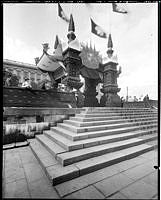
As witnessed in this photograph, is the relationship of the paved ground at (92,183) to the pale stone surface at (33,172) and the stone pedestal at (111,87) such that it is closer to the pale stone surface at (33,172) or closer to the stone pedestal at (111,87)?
the pale stone surface at (33,172)

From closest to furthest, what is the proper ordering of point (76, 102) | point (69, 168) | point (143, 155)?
point (69, 168), point (143, 155), point (76, 102)

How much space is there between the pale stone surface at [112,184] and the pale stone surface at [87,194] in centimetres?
13

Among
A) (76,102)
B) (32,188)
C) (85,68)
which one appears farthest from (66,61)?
(32,188)

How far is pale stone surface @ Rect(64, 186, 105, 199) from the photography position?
7.14 ft

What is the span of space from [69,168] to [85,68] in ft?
32.6

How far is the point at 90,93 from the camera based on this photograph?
1233 centimetres

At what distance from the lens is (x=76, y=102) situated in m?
8.78

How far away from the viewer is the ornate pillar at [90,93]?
40.0ft

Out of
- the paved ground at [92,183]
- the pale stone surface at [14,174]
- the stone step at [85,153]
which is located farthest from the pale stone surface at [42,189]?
the stone step at [85,153]

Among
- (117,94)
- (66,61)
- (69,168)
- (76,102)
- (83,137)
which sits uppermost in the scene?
(66,61)

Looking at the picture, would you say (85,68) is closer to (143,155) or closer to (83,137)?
(83,137)

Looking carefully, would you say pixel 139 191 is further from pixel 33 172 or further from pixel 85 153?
pixel 33 172

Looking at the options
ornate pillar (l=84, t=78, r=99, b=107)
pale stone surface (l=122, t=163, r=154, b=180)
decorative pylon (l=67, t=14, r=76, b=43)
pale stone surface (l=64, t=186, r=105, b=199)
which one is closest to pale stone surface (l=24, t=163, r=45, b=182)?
pale stone surface (l=64, t=186, r=105, b=199)

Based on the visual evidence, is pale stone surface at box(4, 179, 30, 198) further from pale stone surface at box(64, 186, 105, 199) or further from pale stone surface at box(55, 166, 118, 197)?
pale stone surface at box(64, 186, 105, 199)
